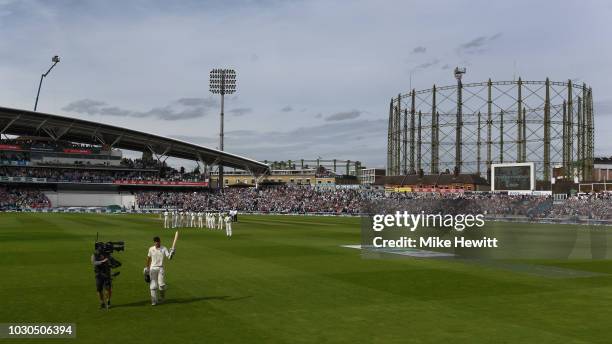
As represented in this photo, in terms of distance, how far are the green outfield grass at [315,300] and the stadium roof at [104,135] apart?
72.1 meters

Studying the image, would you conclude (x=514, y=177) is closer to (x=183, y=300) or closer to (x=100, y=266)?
(x=183, y=300)

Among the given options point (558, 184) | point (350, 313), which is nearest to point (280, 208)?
point (558, 184)

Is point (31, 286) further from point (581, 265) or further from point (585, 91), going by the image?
point (585, 91)

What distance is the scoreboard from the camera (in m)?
77.8

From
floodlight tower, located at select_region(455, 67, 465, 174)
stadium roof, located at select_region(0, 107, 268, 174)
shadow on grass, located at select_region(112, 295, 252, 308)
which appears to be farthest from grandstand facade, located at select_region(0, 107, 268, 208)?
shadow on grass, located at select_region(112, 295, 252, 308)

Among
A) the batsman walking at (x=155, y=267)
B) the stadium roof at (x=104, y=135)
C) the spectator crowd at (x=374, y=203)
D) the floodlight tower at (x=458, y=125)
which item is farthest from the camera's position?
the floodlight tower at (x=458, y=125)

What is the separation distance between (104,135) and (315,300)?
93.6 m

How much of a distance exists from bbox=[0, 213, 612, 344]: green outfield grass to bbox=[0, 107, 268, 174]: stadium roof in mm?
72059

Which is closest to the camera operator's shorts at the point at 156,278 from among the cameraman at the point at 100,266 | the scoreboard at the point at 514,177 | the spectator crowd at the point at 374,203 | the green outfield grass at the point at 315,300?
the green outfield grass at the point at 315,300

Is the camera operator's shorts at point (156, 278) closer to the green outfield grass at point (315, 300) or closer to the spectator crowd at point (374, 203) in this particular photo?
the green outfield grass at point (315, 300)

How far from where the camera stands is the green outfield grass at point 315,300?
38.0 ft

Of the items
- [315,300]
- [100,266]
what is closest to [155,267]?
[100,266]

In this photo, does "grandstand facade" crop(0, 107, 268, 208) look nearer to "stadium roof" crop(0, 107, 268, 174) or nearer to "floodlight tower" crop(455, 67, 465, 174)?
"stadium roof" crop(0, 107, 268, 174)

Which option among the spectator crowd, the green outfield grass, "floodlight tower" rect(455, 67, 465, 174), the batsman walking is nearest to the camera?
the green outfield grass
